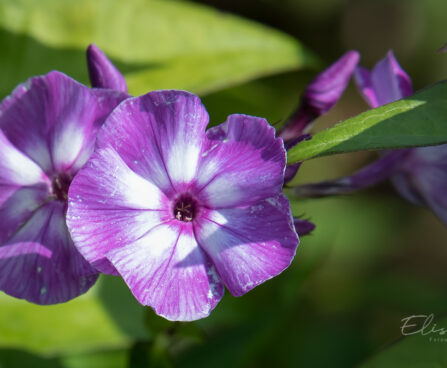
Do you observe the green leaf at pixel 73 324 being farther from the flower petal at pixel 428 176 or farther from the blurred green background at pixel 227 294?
the flower petal at pixel 428 176

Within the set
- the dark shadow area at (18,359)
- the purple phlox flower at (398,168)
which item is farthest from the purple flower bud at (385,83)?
the dark shadow area at (18,359)

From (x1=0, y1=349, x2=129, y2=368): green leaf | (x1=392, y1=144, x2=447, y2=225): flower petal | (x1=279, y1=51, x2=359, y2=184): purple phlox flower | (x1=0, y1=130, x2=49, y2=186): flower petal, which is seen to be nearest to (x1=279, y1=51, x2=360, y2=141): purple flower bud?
(x1=279, y1=51, x2=359, y2=184): purple phlox flower

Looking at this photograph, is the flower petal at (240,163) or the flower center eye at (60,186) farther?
the flower center eye at (60,186)

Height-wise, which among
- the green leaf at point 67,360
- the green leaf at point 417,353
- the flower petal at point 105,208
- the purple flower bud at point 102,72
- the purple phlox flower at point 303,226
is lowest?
the green leaf at point 67,360

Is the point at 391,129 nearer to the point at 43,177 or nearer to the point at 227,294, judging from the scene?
the point at 43,177

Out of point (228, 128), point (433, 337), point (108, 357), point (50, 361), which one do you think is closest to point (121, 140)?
point (228, 128)

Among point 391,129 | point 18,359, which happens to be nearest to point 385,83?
point 391,129
